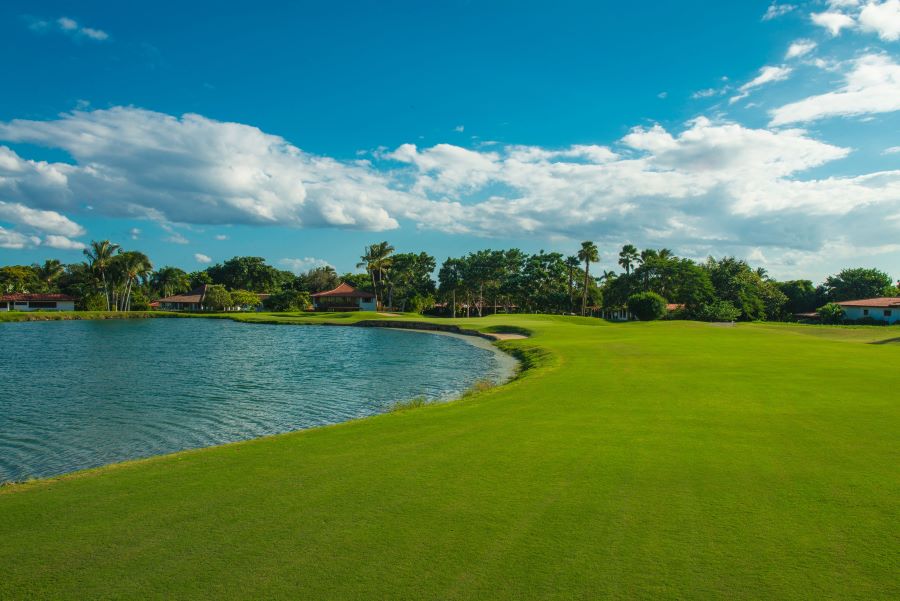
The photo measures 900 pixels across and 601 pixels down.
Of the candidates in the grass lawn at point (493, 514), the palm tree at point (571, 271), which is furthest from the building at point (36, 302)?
the grass lawn at point (493, 514)

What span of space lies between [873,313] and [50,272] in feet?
543

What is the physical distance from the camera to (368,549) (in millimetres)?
6156

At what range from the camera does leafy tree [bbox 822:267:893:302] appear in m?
98.6

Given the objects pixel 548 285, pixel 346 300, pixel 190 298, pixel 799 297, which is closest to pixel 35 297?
Result: pixel 190 298

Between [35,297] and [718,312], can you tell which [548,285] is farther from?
[35,297]

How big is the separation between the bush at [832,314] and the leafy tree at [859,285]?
2370cm

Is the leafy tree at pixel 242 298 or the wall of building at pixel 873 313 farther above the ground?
the leafy tree at pixel 242 298

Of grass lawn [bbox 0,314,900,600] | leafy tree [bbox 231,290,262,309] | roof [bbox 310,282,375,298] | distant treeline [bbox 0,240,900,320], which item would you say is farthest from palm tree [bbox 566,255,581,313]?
grass lawn [bbox 0,314,900,600]

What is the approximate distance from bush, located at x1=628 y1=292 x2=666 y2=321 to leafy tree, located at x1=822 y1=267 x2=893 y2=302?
44681 mm

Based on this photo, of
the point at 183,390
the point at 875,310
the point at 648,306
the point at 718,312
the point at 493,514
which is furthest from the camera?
the point at 718,312

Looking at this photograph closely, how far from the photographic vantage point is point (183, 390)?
24.0 metres

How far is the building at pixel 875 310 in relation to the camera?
2852 inches

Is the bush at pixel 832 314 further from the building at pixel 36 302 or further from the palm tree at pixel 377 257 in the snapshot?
the building at pixel 36 302

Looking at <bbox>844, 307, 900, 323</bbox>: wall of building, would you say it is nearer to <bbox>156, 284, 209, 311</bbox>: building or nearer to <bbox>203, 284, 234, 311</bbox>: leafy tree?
<bbox>203, 284, 234, 311</bbox>: leafy tree
